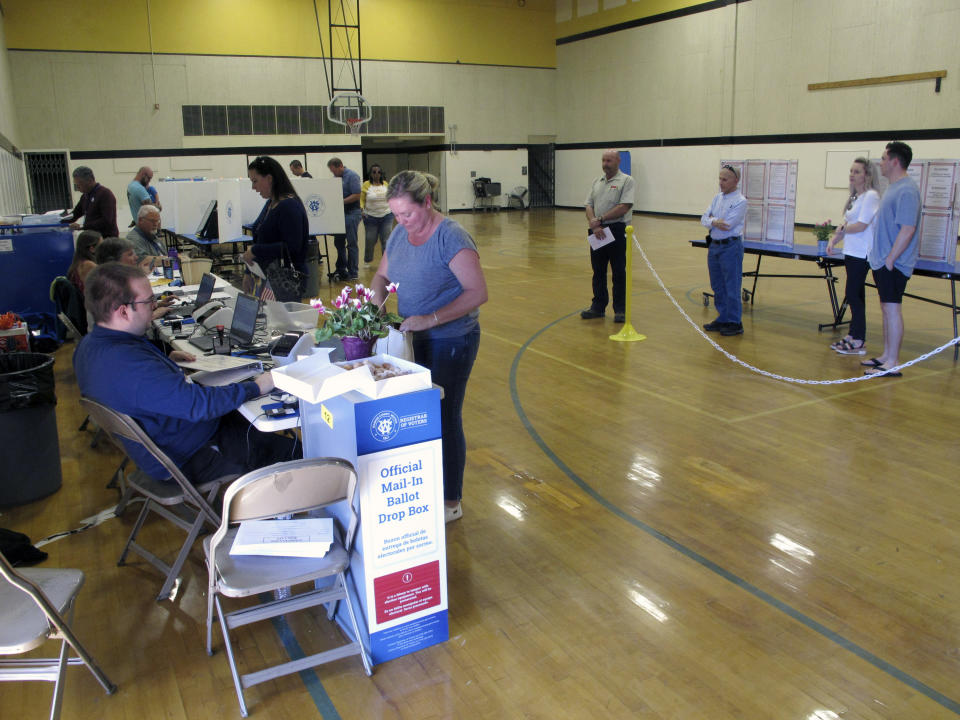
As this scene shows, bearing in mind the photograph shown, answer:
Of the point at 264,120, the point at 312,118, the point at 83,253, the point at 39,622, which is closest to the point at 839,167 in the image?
the point at 312,118

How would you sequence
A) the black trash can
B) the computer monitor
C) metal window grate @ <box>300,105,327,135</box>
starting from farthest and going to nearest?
metal window grate @ <box>300,105,327,135</box>
the computer monitor
the black trash can

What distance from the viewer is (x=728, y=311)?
6.91m

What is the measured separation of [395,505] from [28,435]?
2.35 metres

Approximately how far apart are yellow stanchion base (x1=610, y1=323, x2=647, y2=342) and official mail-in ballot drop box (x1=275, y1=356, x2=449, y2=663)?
4517mm

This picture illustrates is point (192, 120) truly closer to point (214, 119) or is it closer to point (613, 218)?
point (214, 119)

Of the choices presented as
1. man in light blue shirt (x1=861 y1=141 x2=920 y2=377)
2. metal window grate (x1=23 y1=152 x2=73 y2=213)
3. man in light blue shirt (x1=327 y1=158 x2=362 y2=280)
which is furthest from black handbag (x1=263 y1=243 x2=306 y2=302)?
metal window grate (x1=23 y1=152 x2=73 y2=213)

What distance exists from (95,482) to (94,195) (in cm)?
498

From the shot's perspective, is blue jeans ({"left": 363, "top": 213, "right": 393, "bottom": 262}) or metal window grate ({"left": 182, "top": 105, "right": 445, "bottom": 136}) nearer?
blue jeans ({"left": 363, "top": 213, "right": 393, "bottom": 262})

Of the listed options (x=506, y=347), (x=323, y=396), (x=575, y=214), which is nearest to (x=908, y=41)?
(x=575, y=214)

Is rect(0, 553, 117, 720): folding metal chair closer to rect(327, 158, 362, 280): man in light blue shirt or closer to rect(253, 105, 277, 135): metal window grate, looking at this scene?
rect(327, 158, 362, 280): man in light blue shirt

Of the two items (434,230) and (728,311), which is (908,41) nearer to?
(728,311)

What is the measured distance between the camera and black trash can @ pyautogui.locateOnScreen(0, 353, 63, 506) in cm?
366

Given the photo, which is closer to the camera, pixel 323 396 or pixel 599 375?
pixel 323 396

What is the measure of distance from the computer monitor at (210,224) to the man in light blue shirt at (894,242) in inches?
283
